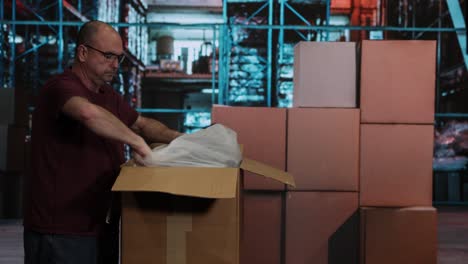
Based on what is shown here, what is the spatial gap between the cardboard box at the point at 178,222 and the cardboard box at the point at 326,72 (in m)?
2.17

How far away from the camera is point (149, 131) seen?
2.35 metres

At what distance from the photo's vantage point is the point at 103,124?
1.76 m

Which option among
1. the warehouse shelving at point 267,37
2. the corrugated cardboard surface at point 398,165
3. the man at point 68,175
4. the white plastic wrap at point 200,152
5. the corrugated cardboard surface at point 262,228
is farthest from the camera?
the warehouse shelving at point 267,37

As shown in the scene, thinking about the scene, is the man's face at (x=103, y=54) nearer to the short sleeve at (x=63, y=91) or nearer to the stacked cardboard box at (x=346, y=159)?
the short sleeve at (x=63, y=91)

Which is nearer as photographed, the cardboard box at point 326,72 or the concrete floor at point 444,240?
the cardboard box at point 326,72

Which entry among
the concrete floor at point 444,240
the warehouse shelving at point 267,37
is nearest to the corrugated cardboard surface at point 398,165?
the concrete floor at point 444,240

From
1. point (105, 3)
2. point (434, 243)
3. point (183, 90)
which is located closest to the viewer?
point (434, 243)

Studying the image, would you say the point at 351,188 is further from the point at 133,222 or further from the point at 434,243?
Answer: the point at 133,222

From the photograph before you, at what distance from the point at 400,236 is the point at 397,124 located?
25.6 inches

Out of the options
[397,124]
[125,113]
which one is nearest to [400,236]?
[397,124]

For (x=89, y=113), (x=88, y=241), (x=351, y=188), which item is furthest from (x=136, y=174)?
(x=351, y=188)

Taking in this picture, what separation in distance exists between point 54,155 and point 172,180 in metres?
0.41

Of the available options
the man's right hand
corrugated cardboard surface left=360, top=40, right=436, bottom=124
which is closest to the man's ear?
the man's right hand

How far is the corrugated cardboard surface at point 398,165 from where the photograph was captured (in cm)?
371
